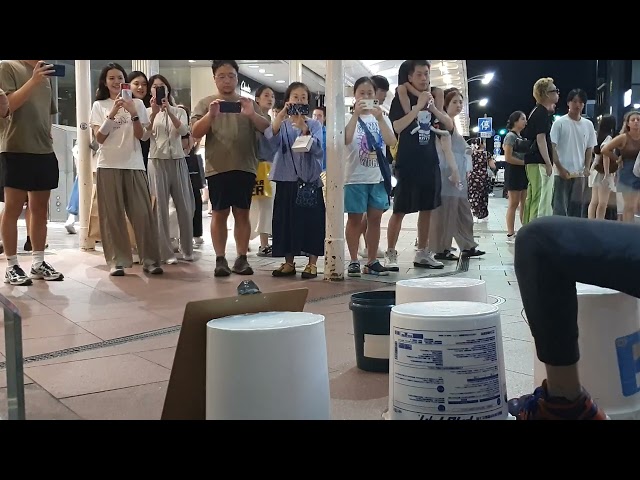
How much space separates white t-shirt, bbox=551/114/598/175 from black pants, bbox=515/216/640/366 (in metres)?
4.34

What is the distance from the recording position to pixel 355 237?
192 inches

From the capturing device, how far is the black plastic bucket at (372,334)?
240cm

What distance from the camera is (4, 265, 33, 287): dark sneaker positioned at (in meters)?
4.12

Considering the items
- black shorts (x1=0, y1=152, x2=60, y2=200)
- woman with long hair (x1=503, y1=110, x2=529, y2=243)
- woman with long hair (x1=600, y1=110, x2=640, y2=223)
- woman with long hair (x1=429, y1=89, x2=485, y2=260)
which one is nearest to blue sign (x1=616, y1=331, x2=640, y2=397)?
black shorts (x1=0, y1=152, x2=60, y2=200)

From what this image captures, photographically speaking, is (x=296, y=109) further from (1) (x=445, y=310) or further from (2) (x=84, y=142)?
(1) (x=445, y=310)

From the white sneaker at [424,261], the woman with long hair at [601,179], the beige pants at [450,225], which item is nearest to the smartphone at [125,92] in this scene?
the white sneaker at [424,261]

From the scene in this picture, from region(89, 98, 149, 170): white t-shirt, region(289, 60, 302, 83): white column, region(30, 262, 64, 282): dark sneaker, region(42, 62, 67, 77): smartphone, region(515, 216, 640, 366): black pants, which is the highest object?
region(289, 60, 302, 83): white column

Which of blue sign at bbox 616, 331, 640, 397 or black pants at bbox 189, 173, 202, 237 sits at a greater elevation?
black pants at bbox 189, 173, 202, 237

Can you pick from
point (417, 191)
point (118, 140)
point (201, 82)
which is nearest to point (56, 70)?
point (118, 140)

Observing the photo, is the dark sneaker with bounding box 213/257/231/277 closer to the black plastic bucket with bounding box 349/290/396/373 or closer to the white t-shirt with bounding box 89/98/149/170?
the white t-shirt with bounding box 89/98/149/170

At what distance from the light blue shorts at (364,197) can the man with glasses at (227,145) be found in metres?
0.70

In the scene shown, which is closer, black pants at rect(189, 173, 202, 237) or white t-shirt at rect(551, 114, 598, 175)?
white t-shirt at rect(551, 114, 598, 175)
